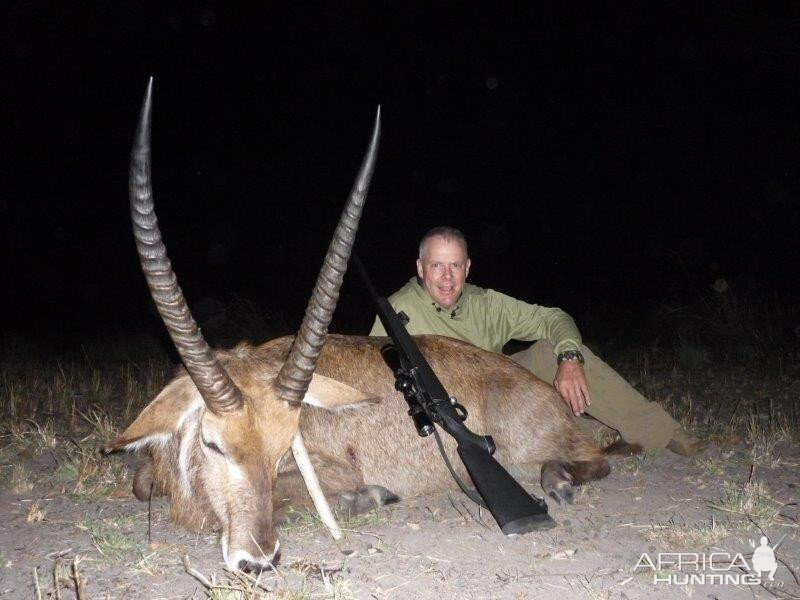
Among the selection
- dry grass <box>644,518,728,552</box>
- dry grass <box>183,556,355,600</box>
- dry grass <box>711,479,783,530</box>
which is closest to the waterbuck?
dry grass <box>183,556,355,600</box>

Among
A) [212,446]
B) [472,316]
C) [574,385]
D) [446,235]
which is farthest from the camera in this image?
[472,316]

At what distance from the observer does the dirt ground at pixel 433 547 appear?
9.93ft

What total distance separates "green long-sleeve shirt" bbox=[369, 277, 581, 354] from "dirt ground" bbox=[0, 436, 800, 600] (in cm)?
138

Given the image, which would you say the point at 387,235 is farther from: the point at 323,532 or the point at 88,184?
the point at 323,532

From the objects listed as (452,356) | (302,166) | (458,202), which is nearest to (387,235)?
(458,202)

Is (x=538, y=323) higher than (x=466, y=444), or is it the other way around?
(x=538, y=323)

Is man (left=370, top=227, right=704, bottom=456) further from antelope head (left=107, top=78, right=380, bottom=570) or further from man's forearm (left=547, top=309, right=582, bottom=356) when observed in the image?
antelope head (left=107, top=78, right=380, bottom=570)

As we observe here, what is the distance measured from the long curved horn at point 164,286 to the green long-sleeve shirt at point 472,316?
7.36 feet

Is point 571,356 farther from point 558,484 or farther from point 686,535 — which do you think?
point 686,535

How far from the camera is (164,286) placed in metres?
2.95

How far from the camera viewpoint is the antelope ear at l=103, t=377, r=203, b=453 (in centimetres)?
345

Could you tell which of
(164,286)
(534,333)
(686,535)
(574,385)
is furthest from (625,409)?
(164,286)

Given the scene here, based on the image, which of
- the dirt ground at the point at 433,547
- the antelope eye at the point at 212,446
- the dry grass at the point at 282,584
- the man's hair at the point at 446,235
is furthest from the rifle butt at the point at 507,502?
the man's hair at the point at 446,235

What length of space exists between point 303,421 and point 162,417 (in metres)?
1.05
